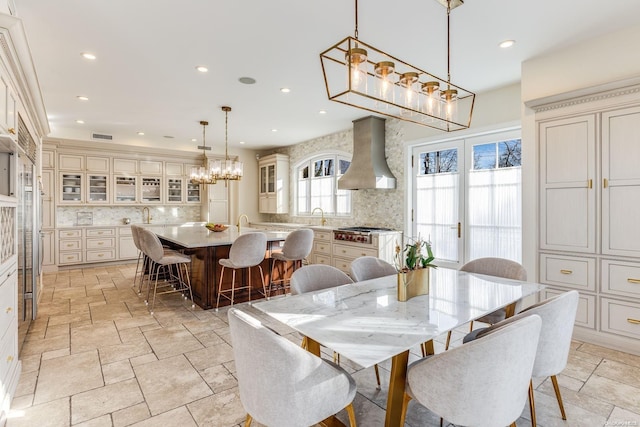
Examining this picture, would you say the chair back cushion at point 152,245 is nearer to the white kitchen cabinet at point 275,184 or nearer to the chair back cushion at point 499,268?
the chair back cushion at point 499,268

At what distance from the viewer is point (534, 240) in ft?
11.0

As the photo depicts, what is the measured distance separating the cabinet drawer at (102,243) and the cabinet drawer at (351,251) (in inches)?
185

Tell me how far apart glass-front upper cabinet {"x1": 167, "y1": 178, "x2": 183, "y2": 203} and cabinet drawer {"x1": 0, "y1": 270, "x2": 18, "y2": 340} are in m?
5.48

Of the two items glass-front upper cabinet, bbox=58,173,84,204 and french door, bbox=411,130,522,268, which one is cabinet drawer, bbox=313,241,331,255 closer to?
french door, bbox=411,130,522,268

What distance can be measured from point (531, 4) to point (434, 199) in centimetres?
293

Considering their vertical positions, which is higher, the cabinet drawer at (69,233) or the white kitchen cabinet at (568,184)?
the white kitchen cabinet at (568,184)

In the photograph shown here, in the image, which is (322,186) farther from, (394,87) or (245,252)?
(394,87)

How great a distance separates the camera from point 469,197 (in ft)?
15.2

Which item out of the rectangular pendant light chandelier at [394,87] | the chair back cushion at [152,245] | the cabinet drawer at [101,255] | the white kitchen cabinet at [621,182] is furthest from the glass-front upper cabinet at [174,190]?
the white kitchen cabinet at [621,182]

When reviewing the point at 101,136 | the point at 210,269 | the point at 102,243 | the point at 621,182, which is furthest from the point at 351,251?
the point at 101,136

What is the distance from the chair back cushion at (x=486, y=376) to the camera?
4.13ft

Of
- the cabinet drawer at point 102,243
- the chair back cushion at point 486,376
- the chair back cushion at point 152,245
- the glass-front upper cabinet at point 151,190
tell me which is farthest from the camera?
the glass-front upper cabinet at point 151,190

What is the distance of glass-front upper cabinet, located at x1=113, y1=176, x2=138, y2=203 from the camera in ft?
23.2

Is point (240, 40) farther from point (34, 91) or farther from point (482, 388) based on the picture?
point (482, 388)
